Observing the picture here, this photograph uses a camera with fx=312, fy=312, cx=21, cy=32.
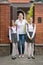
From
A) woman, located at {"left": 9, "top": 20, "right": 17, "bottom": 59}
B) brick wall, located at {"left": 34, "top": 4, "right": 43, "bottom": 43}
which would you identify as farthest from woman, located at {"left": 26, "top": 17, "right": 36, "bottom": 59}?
brick wall, located at {"left": 34, "top": 4, "right": 43, "bottom": 43}

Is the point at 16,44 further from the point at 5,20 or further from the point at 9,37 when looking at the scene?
the point at 5,20

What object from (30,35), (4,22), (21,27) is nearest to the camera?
(21,27)

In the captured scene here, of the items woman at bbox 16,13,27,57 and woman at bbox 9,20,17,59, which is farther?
woman at bbox 9,20,17,59

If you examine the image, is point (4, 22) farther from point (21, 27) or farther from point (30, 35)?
point (30, 35)

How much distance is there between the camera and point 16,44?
12.9 metres

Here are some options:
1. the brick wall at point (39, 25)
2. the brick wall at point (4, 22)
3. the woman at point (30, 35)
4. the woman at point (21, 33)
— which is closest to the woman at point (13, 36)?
the woman at point (21, 33)

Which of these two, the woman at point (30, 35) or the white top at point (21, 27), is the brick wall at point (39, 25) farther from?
the white top at point (21, 27)

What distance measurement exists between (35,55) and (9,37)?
1541 mm

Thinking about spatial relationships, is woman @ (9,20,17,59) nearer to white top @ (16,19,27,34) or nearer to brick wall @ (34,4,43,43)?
white top @ (16,19,27,34)

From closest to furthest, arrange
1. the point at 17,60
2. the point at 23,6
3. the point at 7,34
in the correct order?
the point at 17,60 < the point at 7,34 < the point at 23,6

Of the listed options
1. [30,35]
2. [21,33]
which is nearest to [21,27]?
[21,33]

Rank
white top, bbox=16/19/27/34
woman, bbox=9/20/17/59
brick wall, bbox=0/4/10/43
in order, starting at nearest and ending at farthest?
white top, bbox=16/19/27/34 → woman, bbox=9/20/17/59 → brick wall, bbox=0/4/10/43

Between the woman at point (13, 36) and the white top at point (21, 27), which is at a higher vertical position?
the white top at point (21, 27)

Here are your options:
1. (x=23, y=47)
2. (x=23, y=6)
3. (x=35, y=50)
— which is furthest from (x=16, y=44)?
(x=23, y=6)
